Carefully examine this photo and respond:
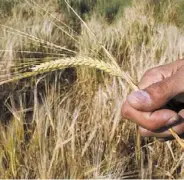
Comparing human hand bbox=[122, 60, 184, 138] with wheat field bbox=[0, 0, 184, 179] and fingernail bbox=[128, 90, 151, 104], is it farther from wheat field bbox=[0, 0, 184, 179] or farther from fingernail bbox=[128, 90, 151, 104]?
wheat field bbox=[0, 0, 184, 179]

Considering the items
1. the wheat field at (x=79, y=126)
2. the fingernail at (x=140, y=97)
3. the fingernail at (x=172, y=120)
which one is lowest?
the wheat field at (x=79, y=126)

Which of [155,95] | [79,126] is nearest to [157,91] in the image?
[155,95]

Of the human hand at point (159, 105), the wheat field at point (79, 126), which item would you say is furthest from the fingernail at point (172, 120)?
the wheat field at point (79, 126)

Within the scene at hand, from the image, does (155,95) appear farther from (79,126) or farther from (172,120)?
(79,126)

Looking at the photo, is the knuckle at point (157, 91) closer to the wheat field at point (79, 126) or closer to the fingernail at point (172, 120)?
the fingernail at point (172, 120)

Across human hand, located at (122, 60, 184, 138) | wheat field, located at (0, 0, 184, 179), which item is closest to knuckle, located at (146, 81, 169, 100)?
human hand, located at (122, 60, 184, 138)

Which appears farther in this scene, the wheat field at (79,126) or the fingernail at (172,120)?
the wheat field at (79,126)

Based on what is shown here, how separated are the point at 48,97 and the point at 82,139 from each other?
0.24 m

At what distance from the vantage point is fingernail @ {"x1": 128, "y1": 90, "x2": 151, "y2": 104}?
22.9 inches

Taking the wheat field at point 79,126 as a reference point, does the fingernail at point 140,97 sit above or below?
above

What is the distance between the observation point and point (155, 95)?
596 millimetres

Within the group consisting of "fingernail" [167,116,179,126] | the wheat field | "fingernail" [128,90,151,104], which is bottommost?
the wheat field

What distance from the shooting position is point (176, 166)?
152 cm

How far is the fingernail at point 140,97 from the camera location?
0.58 meters
